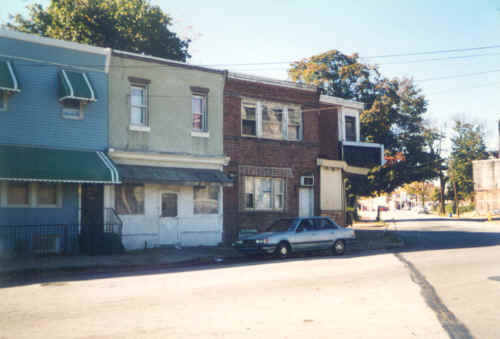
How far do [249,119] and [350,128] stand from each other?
6.84m

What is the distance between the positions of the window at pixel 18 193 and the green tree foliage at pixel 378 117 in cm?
2729

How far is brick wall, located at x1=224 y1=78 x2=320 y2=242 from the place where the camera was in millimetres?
21000

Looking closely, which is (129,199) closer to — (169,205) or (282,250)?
(169,205)

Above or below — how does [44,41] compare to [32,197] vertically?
above

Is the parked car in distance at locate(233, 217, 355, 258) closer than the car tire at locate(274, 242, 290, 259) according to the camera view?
Yes

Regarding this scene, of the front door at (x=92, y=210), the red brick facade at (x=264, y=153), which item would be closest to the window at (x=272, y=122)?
the red brick facade at (x=264, y=153)

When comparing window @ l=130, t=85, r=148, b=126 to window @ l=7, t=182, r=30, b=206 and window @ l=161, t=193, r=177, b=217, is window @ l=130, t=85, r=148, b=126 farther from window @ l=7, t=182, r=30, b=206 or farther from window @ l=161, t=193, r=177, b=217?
window @ l=7, t=182, r=30, b=206

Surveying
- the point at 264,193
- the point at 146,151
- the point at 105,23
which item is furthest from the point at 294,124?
the point at 105,23

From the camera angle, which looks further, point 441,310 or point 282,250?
point 282,250

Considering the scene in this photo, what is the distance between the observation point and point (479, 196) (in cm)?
6319

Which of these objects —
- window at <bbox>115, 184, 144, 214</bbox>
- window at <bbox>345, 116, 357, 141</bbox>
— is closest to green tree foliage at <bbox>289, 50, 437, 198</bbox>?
window at <bbox>345, 116, 357, 141</bbox>

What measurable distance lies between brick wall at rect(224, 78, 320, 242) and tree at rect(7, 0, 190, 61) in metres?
11.6

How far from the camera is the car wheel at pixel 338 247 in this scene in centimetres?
1748

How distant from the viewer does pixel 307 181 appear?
2317 centimetres
